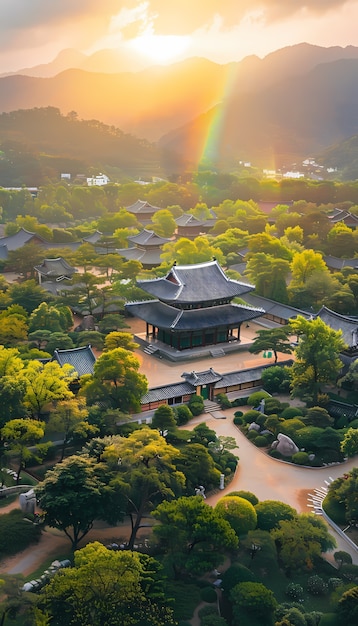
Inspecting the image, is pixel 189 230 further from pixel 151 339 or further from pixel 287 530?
pixel 287 530

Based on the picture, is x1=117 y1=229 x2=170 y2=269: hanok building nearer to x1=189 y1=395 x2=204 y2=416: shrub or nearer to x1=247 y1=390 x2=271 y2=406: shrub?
x1=189 y1=395 x2=204 y2=416: shrub

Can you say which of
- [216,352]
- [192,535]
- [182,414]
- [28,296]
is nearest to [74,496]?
[192,535]

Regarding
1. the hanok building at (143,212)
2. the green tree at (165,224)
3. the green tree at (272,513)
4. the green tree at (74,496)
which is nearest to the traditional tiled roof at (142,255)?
the green tree at (165,224)

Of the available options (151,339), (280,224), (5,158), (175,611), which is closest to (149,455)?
(175,611)

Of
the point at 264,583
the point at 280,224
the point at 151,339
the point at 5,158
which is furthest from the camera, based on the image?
the point at 5,158

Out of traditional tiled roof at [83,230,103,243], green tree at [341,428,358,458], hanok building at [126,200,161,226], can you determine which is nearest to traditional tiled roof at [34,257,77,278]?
traditional tiled roof at [83,230,103,243]

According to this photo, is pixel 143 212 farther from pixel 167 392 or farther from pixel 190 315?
pixel 167 392

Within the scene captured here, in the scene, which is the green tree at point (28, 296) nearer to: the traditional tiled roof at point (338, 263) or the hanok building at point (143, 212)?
the traditional tiled roof at point (338, 263)
